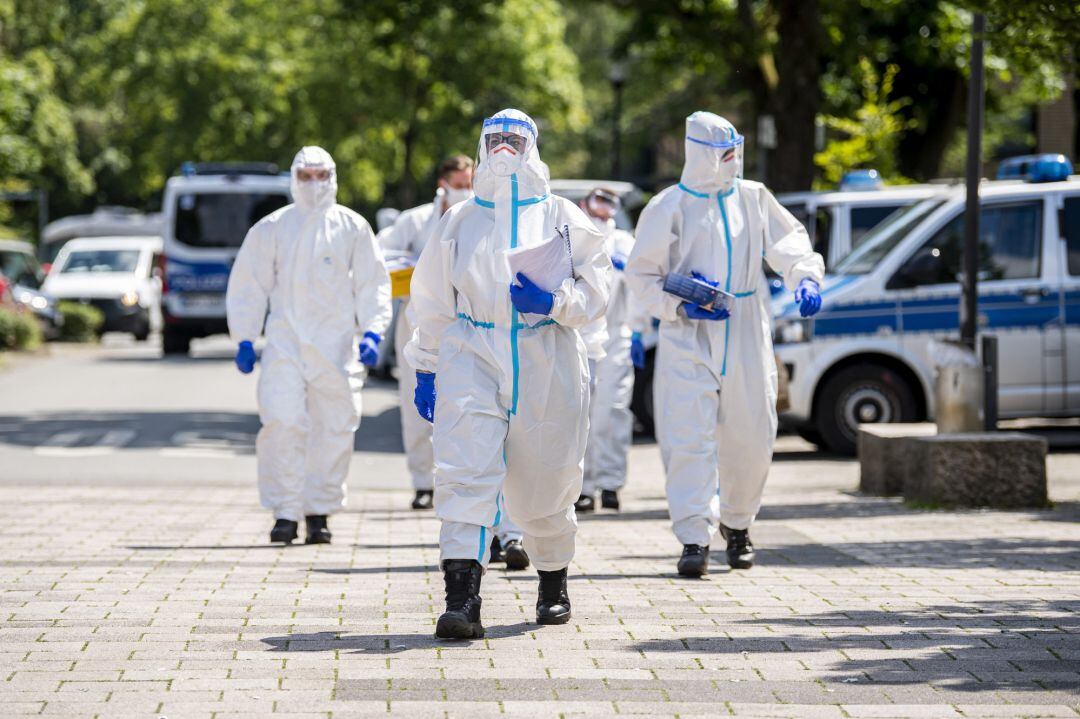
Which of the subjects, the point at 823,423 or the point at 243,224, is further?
the point at 243,224

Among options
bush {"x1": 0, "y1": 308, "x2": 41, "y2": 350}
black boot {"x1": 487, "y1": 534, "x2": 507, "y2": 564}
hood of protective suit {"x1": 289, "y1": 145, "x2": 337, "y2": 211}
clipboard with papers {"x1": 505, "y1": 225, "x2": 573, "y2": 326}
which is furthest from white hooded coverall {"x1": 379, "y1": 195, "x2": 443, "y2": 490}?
bush {"x1": 0, "y1": 308, "x2": 41, "y2": 350}

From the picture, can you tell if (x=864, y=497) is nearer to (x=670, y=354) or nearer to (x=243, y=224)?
(x=670, y=354)

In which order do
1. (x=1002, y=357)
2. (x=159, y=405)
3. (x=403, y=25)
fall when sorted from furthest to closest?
(x=403, y=25) → (x=159, y=405) → (x=1002, y=357)

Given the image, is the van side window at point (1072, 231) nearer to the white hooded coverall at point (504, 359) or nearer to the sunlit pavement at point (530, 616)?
the sunlit pavement at point (530, 616)

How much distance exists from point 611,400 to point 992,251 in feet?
14.2

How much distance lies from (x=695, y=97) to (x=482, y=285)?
3782cm

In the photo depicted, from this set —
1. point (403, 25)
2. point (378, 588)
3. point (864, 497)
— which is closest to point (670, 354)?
point (378, 588)

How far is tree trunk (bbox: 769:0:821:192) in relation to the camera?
18.5 metres

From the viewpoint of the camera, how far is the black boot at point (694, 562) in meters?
7.75

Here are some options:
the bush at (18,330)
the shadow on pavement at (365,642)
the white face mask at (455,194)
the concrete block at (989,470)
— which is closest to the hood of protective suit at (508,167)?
the shadow on pavement at (365,642)

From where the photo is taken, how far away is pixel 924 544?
905 cm

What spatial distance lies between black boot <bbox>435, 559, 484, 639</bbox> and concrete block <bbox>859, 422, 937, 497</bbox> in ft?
18.3

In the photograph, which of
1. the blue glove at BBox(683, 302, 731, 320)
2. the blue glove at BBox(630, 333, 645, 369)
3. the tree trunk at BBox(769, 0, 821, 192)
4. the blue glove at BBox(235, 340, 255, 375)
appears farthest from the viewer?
the tree trunk at BBox(769, 0, 821, 192)

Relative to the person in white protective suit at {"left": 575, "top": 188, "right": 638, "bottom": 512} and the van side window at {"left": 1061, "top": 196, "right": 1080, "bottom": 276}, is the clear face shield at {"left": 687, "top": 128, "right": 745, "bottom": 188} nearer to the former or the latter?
the person in white protective suit at {"left": 575, "top": 188, "right": 638, "bottom": 512}
